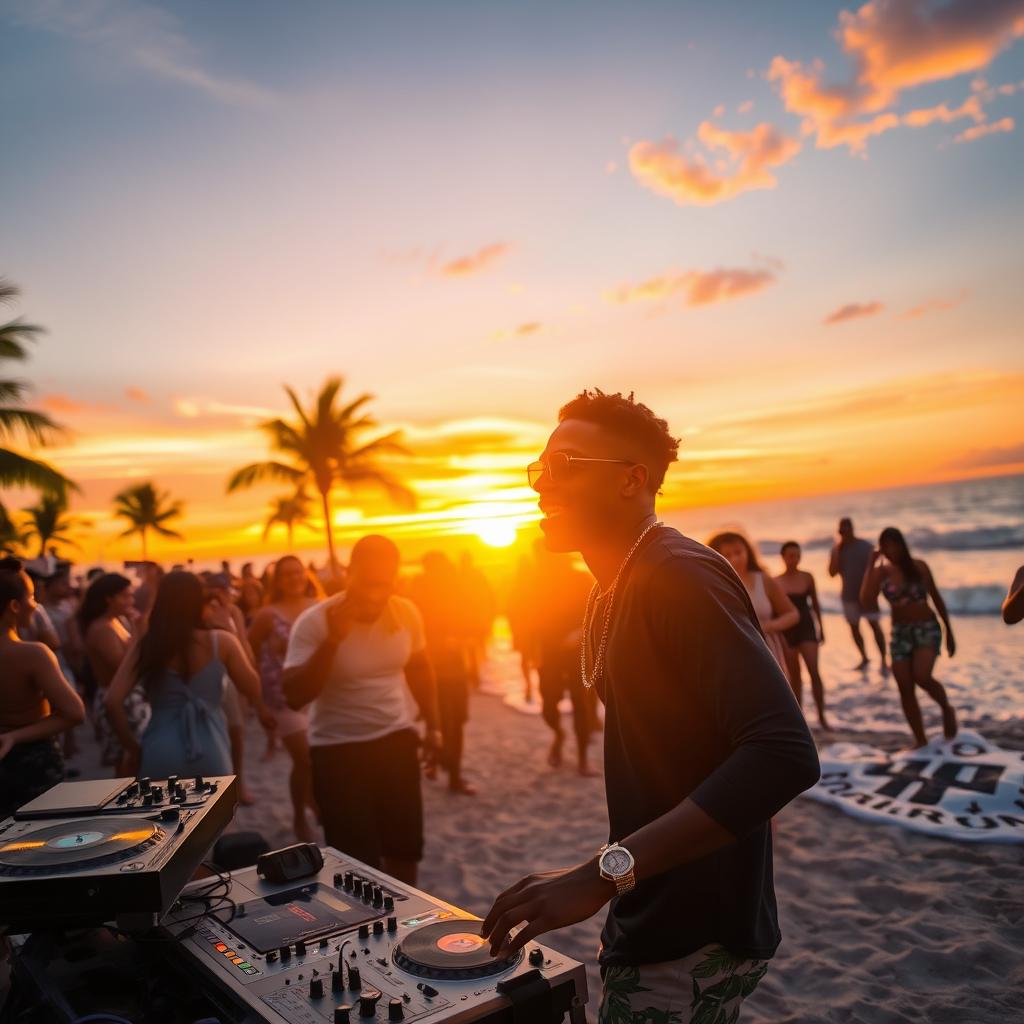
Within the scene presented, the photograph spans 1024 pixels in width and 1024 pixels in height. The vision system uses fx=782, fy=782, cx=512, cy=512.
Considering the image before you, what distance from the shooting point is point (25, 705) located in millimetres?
4172

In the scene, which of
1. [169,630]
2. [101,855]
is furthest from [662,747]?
[169,630]

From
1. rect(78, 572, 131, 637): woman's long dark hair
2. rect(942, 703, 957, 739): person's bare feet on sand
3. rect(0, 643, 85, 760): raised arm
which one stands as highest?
rect(78, 572, 131, 637): woman's long dark hair

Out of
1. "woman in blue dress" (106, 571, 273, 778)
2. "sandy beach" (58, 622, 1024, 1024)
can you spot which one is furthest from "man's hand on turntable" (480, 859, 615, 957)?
"woman in blue dress" (106, 571, 273, 778)

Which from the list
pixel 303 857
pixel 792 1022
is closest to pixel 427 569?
pixel 792 1022

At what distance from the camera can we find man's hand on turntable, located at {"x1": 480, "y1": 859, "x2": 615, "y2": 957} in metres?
1.40

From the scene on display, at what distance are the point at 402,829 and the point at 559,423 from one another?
3081 mm

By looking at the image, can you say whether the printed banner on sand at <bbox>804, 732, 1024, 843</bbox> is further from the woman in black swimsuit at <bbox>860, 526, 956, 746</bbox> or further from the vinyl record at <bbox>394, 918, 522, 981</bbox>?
the vinyl record at <bbox>394, 918, 522, 981</bbox>

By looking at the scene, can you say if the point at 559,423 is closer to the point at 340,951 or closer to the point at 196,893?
the point at 340,951

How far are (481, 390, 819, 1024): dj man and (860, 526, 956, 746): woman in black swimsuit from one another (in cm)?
669

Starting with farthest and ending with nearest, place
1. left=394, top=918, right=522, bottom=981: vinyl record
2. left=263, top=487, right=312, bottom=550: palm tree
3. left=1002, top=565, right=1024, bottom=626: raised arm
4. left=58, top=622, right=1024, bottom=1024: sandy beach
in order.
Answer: left=263, top=487, right=312, bottom=550: palm tree → left=58, top=622, right=1024, bottom=1024: sandy beach → left=1002, top=565, right=1024, bottom=626: raised arm → left=394, top=918, right=522, bottom=981: vinyl record

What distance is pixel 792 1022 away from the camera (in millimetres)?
3783

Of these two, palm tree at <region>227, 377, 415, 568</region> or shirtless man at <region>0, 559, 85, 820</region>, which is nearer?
shirtless man at <region>0, 559, 85, 820</region>

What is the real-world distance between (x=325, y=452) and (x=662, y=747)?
29259 mm

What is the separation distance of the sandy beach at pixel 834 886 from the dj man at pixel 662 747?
2.79 metres
